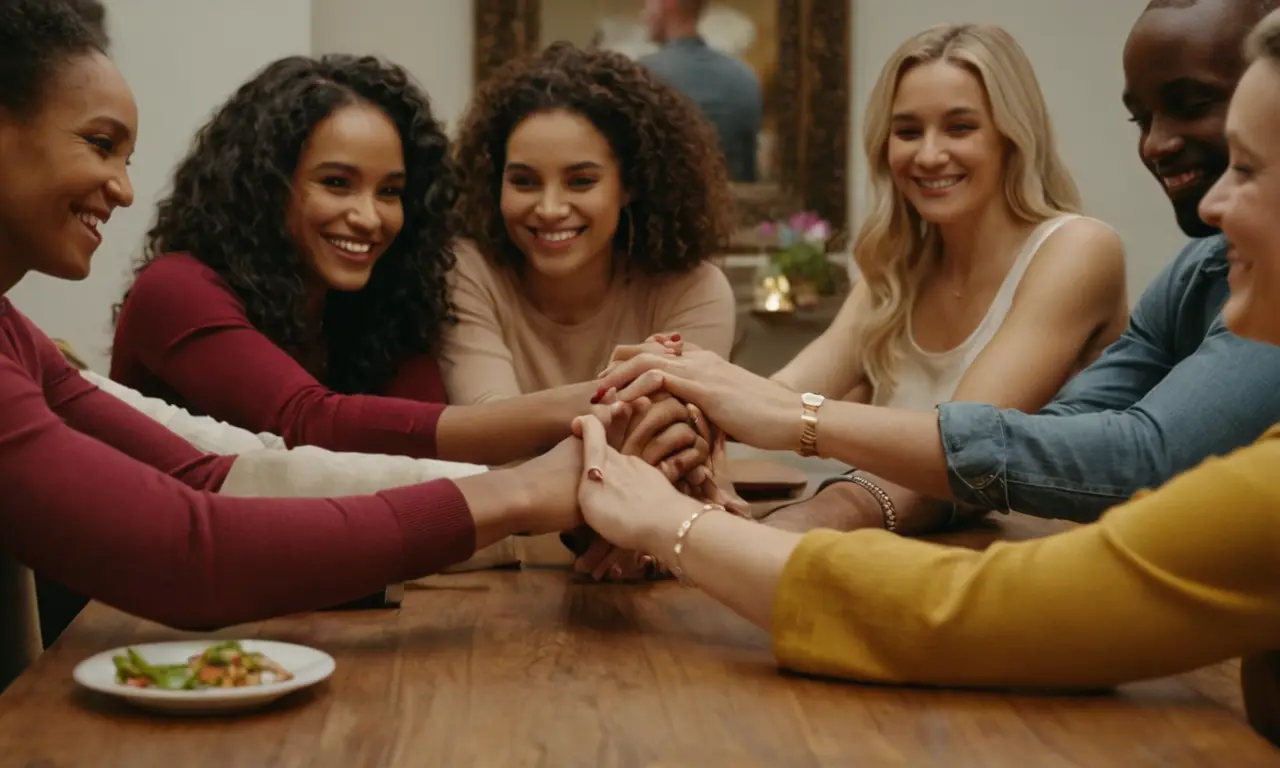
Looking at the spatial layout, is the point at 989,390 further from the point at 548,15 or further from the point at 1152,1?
the point at 548,15

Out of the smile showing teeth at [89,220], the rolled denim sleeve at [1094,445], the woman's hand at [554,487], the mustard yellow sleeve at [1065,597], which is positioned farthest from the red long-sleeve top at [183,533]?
the rolled denim sleeve at [1094,445]

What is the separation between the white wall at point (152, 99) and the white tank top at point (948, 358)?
9.09 feet

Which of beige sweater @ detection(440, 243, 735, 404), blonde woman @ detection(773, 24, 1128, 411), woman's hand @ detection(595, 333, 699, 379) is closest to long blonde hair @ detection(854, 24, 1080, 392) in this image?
blonde woman @ detection(773, 24, 1128, 411)

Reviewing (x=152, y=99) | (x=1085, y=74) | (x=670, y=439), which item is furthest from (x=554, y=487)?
(x=1085, y=74)

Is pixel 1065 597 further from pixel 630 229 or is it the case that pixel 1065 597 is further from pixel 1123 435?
pixel 630 229

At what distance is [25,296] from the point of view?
460cm

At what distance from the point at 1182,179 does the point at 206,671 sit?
5.16ft

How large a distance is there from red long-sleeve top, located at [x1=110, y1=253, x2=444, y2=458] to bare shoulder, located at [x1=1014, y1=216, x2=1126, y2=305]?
1.05 meters

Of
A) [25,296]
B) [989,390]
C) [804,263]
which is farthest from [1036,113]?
[25,296]

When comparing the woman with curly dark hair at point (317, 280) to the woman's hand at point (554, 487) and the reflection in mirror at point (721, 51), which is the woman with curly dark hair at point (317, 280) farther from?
the reflection in mirror at point (721, 51)

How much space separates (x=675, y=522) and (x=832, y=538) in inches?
9.4

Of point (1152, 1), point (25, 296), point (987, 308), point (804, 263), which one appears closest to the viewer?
point (1152, 1)

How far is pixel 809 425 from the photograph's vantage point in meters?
1.91

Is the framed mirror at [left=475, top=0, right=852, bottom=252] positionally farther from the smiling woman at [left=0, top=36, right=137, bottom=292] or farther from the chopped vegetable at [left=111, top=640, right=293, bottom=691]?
the chopped vegetable at [left=111, top=640, right=293, bottom=691]
